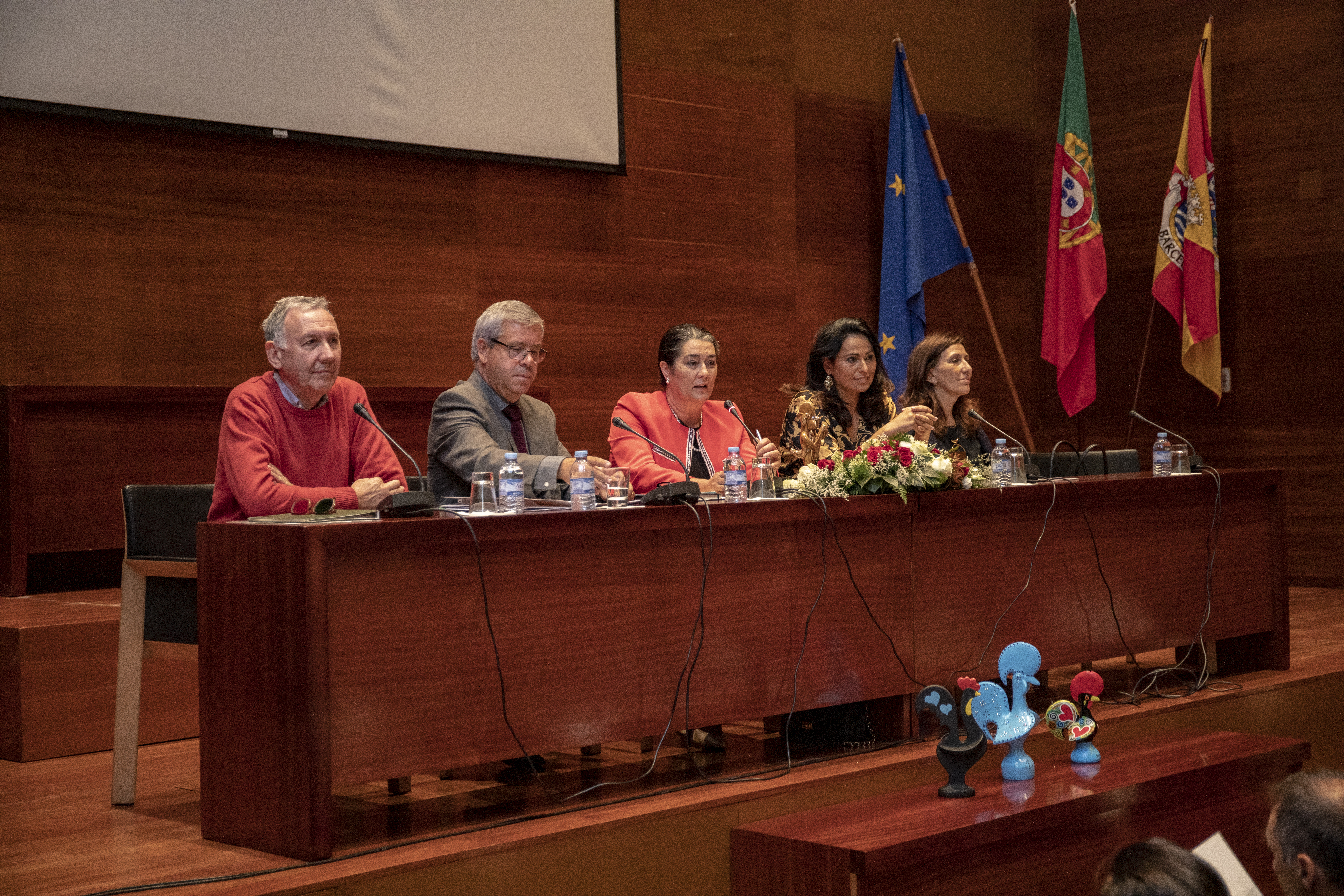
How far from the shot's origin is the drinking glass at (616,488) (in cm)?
296

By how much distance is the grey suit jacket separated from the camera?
319 cm

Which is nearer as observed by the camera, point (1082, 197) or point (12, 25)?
point (12, 25)

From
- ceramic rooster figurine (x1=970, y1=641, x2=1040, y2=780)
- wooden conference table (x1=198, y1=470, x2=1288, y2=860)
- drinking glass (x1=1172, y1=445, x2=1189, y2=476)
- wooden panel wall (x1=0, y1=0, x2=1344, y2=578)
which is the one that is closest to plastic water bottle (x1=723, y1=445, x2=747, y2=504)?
wooden conference table (x1=198, y1=470, x2=1288, y2=860)

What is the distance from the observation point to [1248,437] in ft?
21.9

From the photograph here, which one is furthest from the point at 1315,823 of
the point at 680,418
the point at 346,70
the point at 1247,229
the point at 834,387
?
the point at 1247,229

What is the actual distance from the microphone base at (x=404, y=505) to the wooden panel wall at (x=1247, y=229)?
5.12 meters

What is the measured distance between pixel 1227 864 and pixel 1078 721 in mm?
1344

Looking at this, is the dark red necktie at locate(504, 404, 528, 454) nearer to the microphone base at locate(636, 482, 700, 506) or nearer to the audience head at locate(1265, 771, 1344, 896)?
the microphone base at locate(636, 482, 700, 506)

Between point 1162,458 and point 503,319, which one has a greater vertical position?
point 503,319

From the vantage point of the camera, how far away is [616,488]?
296cm

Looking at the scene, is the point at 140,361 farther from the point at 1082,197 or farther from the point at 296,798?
the point at 1082,197

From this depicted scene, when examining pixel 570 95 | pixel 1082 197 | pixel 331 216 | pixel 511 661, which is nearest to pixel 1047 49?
pixel 1082 197

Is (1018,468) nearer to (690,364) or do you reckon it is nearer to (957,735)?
(690,364)

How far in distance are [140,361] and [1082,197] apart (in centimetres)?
439
